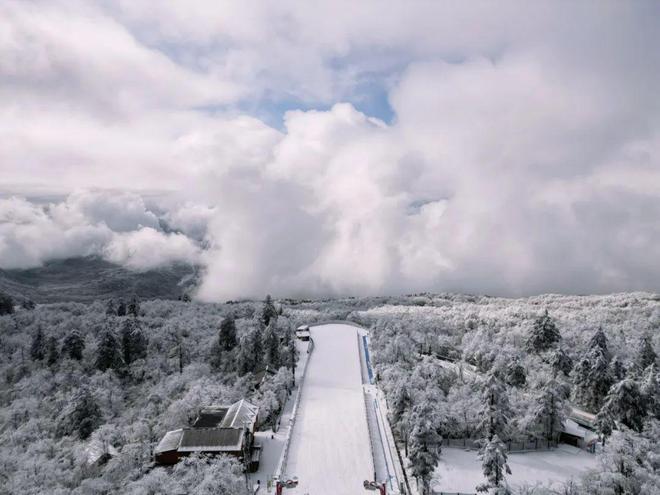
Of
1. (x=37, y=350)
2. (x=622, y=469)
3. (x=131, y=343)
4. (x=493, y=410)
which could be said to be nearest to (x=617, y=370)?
(x=493, y=410)

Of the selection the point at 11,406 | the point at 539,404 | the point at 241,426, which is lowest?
the point at 11,406

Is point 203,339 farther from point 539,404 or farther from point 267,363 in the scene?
point 539,404

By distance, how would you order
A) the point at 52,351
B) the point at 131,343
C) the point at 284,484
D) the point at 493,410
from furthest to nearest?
the point at 131,343, the point at 52,351, the point at 493,410, the point at 284,484

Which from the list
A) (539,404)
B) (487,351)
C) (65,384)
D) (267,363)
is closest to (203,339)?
(267,363)

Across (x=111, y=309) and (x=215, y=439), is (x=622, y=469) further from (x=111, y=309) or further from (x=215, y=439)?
(x=111, y=309)

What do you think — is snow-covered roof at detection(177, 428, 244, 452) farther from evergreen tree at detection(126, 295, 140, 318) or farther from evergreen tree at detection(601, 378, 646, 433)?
evergreen tree at detection(126, 295, 140, 318)

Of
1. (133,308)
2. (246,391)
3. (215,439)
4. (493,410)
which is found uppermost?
(133,308)
